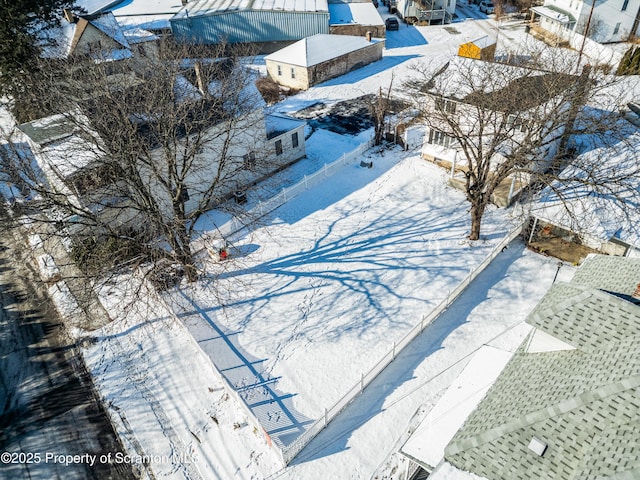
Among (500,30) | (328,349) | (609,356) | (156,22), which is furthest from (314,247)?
(500,30)

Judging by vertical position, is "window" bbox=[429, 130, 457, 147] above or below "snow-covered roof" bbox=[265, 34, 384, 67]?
below

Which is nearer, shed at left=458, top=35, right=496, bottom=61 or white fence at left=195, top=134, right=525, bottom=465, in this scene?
white fence at left=195, top=134, right=525, bottom=465

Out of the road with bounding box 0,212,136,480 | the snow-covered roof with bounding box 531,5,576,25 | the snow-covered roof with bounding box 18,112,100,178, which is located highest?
the snow-covered roof with bounding box 531,5,576,25

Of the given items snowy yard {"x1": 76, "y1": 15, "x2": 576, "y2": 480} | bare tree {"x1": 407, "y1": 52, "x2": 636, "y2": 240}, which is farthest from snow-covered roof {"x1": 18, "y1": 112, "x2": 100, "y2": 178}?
bare tree {"x1": 407, "y1": 52, "x2": 636, "y2": 240}

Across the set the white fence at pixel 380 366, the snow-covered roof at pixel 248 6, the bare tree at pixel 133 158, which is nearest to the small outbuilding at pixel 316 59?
the snow-covered roof at pixel 248 6

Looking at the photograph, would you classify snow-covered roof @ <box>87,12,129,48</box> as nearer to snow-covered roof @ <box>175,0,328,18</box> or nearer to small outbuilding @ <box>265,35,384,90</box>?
snow-covered roof @ <box>175,0,328,18</box>

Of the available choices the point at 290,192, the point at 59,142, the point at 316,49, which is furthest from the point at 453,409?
the point at 316,49

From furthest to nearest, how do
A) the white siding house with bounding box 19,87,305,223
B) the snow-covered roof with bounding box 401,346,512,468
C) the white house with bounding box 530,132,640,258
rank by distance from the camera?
1. the white siding house with bounding box 19,87,305,223
2. the white house with bounding box 530,132,640,258
3. the snow-covered roof with bounding box 401,346,512,468

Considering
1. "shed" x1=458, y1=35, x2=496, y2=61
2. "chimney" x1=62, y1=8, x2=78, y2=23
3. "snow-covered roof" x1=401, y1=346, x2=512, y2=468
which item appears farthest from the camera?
"shed" x1=458, y1=35, x2=496, y2=61
